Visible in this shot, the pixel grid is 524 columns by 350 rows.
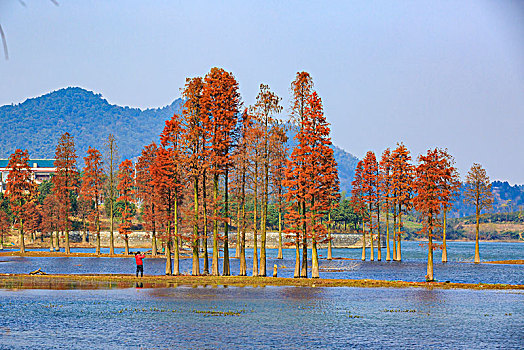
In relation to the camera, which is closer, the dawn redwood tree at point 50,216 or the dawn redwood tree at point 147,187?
the dawn redwood tree at point 147,187

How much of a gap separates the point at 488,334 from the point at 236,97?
38190mm

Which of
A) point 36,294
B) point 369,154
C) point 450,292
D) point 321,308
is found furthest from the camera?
point 369,154

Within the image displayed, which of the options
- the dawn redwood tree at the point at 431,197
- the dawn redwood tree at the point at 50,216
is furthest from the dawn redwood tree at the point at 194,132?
the dawn redwood tree at the point at 50,216

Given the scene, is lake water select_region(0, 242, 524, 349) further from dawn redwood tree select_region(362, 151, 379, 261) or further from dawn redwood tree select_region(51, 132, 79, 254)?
dawn redwood tree select_region(51, 132, 79, 254)

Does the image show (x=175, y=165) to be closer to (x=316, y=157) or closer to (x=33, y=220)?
(x=316, y=157)

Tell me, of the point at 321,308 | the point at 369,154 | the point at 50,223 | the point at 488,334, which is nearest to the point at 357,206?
the point at 369,154

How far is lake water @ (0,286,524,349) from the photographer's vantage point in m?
30.2

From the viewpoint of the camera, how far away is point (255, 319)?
37344 millimetres

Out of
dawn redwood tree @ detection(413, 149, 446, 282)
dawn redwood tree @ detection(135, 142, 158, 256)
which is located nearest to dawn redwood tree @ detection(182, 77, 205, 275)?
dawn redwood tree @ detection(413, 149, 446, 282)

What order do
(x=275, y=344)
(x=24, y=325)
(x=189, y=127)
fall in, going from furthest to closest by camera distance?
1. (x=189, y=127)
2. (x=24, y=325)
3. (x=275, y=344)

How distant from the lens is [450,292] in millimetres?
56500

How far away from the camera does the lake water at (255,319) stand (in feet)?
99.0

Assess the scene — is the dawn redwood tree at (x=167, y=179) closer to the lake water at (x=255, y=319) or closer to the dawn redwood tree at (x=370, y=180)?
the lake water at (x=255, y=319)

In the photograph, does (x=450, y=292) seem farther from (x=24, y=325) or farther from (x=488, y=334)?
(x=24, y=325)
